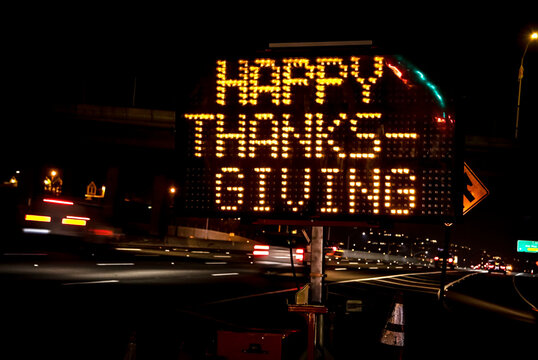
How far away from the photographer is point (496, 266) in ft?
204

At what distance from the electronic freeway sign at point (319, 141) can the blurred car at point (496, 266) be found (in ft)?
200

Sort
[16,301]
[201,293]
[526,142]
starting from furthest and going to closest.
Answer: [526,142] → [201,293] → [16,301]

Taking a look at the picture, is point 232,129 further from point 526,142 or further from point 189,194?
point 526,142

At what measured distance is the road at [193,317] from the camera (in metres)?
7.36

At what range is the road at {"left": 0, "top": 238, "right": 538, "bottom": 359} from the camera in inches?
290

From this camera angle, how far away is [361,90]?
5074 millimetres

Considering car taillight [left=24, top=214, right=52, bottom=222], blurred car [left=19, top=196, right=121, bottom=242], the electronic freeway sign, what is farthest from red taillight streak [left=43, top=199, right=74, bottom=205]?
the electronic freeway sign

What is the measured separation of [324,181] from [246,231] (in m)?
66.7

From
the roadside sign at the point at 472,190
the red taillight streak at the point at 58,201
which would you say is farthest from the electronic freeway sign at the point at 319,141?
the red taillight streak at the point at 58,201

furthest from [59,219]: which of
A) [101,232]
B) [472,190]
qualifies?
[472,190]

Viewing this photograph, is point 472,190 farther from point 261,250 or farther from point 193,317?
point 261,250

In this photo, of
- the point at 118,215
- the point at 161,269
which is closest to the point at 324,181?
the point at 161,269

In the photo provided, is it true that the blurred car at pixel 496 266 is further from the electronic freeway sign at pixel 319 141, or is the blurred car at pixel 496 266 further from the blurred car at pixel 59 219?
the electronic freeway sign at pixel 319 141

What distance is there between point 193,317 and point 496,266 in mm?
59570
